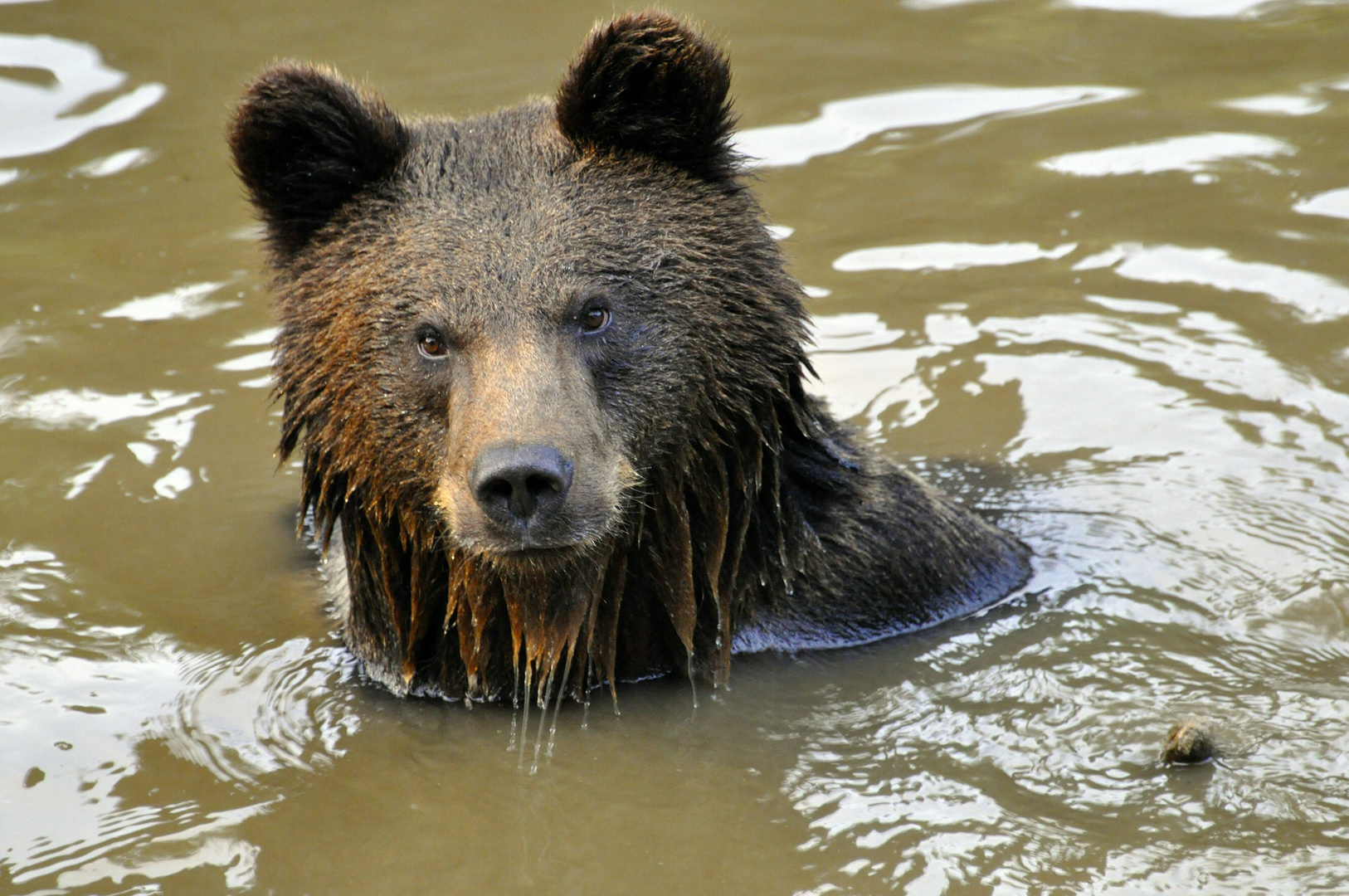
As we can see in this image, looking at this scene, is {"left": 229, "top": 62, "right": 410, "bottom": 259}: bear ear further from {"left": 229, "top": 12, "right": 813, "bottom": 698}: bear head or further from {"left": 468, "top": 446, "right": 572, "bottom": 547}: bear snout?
{"left": 468, "top": 446, "right": 572, "bottom": 547}: bear snout

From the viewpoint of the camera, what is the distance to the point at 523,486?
4.59 m

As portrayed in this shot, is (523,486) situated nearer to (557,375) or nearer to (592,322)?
(557,375)

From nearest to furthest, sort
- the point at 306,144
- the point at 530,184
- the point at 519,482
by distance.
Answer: the point at 519,482
the point at 530,184
the point at 306,144

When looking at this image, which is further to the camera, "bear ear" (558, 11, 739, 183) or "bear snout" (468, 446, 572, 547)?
"bear ear" (558, 11, 739, 183)

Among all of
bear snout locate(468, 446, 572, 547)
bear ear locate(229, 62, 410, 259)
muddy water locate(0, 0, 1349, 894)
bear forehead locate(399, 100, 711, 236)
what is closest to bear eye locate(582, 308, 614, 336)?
bear forehead locate(399, 100, 711, 236)

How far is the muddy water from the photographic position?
4832 millimetres

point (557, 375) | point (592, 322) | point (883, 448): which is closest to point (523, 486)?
point (557, 375)

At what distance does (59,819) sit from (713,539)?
93.7 inches

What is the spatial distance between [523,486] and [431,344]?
775 millimetres

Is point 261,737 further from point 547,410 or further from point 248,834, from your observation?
point 547,410

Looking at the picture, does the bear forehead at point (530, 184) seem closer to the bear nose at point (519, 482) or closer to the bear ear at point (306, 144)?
the bear ear at point (306, 144)

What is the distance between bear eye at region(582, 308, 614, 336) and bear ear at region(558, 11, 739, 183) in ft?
2.23

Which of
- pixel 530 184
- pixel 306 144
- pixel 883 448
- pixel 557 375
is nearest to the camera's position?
pixel 557 375

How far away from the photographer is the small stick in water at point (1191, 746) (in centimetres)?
495
